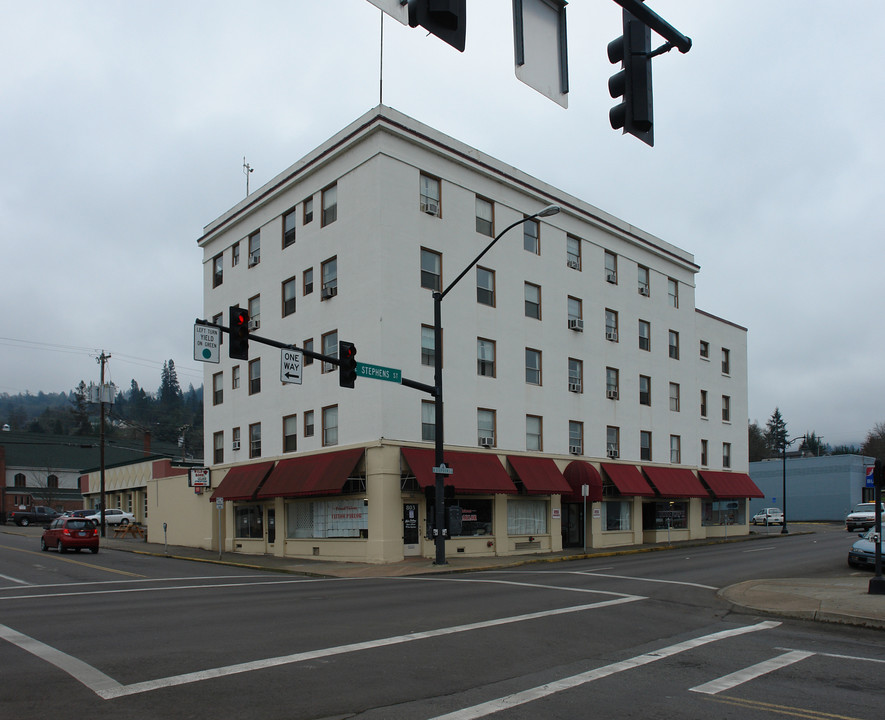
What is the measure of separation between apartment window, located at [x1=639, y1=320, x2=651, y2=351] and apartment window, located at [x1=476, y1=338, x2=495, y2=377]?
40.7 feet

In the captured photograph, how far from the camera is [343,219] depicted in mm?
31859

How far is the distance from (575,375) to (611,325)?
446 centimetres

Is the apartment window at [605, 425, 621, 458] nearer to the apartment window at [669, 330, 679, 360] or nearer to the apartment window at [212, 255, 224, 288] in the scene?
the apartment window at [669, 330, 679, 360]

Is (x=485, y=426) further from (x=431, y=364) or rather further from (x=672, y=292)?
(x=672, y=292)

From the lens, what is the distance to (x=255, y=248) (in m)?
38.6

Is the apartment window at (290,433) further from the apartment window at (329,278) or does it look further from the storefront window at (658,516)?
the storefront window at (658,516)

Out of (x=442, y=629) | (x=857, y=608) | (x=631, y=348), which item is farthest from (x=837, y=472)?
(x=442, y=629)

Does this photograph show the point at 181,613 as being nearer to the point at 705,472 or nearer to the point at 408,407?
the point at 408,407

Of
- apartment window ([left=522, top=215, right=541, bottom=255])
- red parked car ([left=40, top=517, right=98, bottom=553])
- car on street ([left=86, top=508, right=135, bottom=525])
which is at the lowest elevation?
car on street ([left=86, top=508, right=135, bottom=525])

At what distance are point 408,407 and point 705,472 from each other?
23.7 metres

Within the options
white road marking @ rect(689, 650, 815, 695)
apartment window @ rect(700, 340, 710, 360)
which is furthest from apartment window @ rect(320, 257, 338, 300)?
apartment window @ rect(700, 340, 710, 360)

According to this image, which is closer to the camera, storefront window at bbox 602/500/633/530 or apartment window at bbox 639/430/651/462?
storefront window at bbox 602/500/633/530

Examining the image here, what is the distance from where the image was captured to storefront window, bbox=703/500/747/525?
4691 cm

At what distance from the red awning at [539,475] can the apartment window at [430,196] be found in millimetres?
10653
